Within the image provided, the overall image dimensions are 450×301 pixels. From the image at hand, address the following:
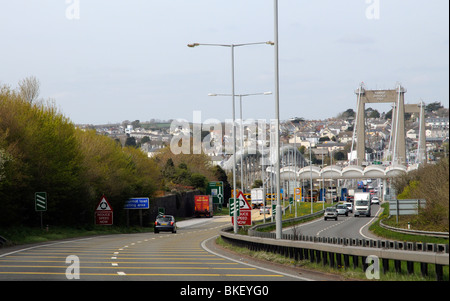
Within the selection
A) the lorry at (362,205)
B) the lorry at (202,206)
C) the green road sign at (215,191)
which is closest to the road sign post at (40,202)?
the lorry at (362,205)

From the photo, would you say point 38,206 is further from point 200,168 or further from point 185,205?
point 200,168

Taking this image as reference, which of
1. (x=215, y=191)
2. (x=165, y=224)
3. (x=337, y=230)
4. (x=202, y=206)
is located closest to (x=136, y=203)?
(x=165, y=224)

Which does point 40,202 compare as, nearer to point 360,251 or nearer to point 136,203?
point 136,203

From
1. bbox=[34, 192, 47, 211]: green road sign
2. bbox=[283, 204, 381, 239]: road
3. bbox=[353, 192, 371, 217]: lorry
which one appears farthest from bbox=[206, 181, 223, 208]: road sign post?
bbox=[34, 192, 47, 211]: green road sign

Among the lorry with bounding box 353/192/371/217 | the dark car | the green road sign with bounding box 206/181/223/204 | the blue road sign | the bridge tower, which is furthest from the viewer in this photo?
the bridge tower

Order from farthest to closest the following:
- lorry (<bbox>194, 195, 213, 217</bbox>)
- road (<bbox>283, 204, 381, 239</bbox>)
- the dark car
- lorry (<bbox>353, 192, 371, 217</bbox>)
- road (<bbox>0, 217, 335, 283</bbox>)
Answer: lorry (<bbox>194, 195, 213, 217</bbox>) < lorry (<bbox>353, 192, 371, 217</bbox>) < the dark car < road (<bbox>283, 204, 381, 239</bbox>) < road (<bbox>0, 217, 335, 283</bbox>)


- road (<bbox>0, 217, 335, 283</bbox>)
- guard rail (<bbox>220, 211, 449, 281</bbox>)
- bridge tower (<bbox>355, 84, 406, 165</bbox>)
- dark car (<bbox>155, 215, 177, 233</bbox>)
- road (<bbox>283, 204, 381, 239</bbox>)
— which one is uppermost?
bridge tower (<bbox>355, 84, 406, 165</bbox>)

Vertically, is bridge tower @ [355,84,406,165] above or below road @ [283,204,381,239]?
above

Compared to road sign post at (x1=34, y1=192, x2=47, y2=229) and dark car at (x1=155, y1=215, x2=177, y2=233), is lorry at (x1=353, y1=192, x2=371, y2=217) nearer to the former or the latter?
dark car at (x1=155, y1=215, x2=177, y2=233)

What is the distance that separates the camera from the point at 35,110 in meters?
51.1

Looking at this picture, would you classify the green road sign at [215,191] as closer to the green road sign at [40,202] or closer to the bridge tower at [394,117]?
the bridge tower at [394,117]

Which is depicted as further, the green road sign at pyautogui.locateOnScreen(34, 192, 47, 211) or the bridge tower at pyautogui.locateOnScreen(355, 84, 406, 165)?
the bridge tower at pyautogui.locateOnScreen(355, 84, 406, 165)

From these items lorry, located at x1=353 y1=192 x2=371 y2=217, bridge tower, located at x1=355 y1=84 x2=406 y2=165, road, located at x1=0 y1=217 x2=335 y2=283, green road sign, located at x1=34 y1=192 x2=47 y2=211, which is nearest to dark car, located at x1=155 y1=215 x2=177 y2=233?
green road sign, located at x1=34 y1=192 x2=47 y2=211
